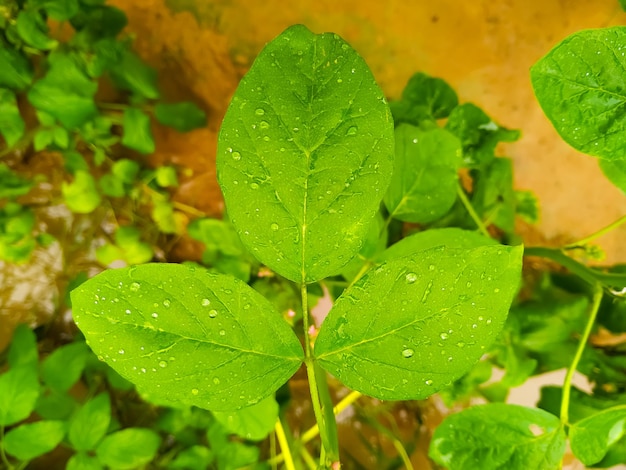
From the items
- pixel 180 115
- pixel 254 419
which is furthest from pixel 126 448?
pixel 180 115

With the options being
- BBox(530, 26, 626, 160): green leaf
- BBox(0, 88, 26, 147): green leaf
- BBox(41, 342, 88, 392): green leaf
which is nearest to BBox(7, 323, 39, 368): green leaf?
BBox(41, 342, 88, 392): green leaf

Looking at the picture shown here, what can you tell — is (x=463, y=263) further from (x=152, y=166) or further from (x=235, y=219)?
(x=152, y=166)

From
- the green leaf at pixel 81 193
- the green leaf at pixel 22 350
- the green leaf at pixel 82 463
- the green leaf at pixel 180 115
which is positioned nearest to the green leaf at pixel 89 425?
the green leaf at pixel 82 463

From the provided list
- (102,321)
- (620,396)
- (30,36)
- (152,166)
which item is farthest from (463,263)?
(152,166)

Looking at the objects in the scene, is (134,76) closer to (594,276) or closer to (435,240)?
(435,240)

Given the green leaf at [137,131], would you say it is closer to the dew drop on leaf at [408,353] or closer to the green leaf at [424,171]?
the green leaf at [424,171]
